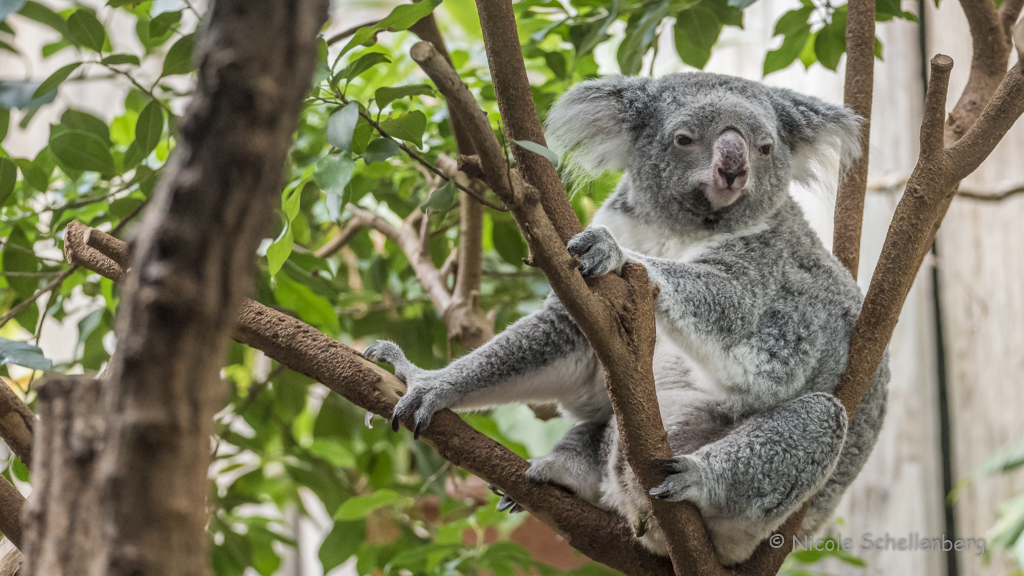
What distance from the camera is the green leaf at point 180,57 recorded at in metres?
1.71

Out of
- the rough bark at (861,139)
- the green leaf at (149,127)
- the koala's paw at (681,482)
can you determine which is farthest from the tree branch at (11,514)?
the rough bark at (861,139)

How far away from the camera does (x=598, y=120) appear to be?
2.15 meters

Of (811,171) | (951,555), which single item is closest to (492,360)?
(811,171)

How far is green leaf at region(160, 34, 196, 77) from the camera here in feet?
5.59

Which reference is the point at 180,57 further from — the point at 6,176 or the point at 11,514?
the point at 11,514

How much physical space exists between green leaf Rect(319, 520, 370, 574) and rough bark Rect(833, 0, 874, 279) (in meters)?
1.57

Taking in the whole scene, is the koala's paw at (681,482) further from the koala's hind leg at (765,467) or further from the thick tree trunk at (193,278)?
the thick tree trunk at (193,278)

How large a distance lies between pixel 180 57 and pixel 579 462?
4.19ft

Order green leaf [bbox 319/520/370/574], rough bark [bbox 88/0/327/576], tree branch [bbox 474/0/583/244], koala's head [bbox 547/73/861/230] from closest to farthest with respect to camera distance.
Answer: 1. rough bark [bbox 88/0/327/576]
2. tree branch [bbox 474/0/583/244]
3. koala's head [bbox 547/73/861/230]
4. green leaf [bbox 319/520/370/574]

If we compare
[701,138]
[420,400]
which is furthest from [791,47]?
[420,400]

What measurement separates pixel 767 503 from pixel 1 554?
4.94 feet

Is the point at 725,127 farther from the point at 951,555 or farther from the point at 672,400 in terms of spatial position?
the point at 951,555

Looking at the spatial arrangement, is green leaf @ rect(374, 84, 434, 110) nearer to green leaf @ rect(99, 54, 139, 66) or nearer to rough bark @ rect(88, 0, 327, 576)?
green leaf @ rect(99, 54, 139, 66)

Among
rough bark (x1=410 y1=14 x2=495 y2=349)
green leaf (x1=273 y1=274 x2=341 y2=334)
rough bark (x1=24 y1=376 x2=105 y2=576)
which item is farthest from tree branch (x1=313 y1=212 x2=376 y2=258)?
rough bark (x1=24 y1=376 x2=105 y2=576)
